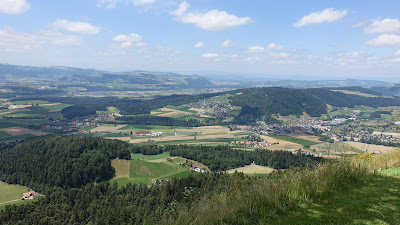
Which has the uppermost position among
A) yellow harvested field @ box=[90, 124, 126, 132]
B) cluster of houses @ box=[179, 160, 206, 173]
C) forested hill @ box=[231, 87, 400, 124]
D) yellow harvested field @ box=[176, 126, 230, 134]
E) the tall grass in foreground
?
the tall grass in foreground

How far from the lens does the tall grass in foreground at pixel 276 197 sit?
5891 mm

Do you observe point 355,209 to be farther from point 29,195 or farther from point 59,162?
point 59,162

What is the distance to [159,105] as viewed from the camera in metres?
191

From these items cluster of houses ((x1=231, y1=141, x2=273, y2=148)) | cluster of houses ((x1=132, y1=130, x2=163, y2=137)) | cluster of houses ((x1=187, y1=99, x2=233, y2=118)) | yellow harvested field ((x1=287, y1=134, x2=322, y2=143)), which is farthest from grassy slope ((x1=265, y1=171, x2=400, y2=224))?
cluster of houses ((x1=187, y1=99, x2=233, y2=118))

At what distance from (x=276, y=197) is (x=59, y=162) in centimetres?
6646

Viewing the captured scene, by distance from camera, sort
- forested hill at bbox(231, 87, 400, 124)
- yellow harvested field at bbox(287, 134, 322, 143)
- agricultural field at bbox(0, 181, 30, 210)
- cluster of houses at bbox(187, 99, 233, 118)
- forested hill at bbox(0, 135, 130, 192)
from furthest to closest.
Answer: cluster of houses at bbox(187, 99, 233, 118) → forested hill at bbox(231, 87, 400, 124) → yellow harvested field at bbox(287, 134, 322, 143) → forested hill at bbox(0, 135, 130, 192) → agricultural field at bbox(0, 181, 30, 210)

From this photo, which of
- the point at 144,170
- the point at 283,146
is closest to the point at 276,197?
the point at 144,170

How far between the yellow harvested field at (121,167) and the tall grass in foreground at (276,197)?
5537cm

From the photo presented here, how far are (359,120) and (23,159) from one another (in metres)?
172

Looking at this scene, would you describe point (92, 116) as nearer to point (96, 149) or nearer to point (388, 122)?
point (96, 149)

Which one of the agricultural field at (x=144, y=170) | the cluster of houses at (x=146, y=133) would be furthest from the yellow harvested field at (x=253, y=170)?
the cluster of houses at (x=146, y=133)

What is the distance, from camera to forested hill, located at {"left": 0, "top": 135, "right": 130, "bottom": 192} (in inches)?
2160

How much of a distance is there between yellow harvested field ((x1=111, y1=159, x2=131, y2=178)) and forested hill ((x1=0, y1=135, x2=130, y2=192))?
56.8 inches

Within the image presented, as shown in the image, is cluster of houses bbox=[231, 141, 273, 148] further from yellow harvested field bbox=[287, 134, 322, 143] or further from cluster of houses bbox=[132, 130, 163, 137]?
cluster of houses bbox=[132, 130, 163, 137]
